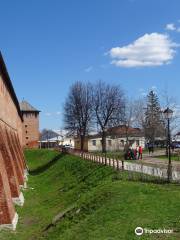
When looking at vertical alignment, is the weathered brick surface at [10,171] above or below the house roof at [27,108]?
below

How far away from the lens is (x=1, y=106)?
76.4 feet

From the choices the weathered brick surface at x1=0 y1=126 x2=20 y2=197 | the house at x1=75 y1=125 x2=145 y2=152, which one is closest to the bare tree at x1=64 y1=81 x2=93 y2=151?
the house at x1=75 y1=125 x2=145 y2=152

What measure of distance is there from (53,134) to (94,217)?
5919 inches

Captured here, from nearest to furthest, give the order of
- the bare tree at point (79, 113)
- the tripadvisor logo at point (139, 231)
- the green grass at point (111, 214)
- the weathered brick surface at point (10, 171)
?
the tripadvisor logo at point (139, 231), the green grass at point (111, 214), the weathered brick surface at point (10, 171), the bare tree at point (79, 113)

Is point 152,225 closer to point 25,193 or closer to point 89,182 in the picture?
point 89,182

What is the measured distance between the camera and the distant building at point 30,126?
77250 mm

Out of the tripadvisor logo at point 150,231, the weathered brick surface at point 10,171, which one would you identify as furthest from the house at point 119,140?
the tripadvisor logo at point 150,231

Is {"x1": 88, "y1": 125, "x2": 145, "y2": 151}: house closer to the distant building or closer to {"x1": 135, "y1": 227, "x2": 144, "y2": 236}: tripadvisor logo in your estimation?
the distant building

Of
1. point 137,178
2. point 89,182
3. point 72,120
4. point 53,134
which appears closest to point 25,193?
point 89,182

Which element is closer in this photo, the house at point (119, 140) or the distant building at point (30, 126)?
the house at point (119, 140)

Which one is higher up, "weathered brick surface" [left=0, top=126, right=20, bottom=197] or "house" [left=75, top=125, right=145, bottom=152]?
"house" [left=75, top=125, right=145, bottom=152]

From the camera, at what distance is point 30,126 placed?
78125 millimetres

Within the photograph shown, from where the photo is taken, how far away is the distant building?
253 ft

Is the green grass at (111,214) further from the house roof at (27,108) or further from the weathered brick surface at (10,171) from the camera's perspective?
the house roof at (27,108)
